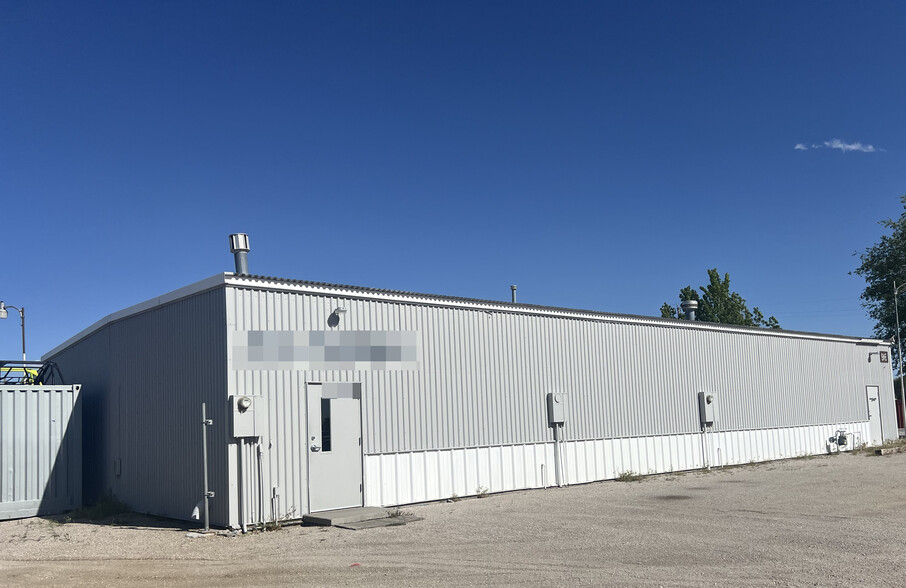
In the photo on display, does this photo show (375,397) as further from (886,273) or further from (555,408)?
(886,273)

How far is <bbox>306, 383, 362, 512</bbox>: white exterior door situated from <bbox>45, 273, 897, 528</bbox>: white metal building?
0.03m

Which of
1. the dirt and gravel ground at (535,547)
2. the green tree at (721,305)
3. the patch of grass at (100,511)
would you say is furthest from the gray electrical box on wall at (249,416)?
the green tree at (721,305)

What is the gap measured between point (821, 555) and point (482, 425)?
847 centimetres

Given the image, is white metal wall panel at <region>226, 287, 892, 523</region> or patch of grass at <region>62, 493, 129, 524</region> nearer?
white metal wall panel at <region>226, 287, 892, 523</region>

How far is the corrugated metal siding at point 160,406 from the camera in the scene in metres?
13.4

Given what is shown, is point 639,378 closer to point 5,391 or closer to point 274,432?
point 274,432

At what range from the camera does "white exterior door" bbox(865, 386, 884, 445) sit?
2828 cm

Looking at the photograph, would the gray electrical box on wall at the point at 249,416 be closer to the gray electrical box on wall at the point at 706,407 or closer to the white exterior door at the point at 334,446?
the white exterior door at the point at 334,446

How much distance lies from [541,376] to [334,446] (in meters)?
5.88

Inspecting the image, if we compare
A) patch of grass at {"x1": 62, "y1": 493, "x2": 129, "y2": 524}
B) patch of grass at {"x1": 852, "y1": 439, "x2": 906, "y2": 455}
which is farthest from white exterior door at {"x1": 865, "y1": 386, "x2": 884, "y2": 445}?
patch of grass at {"x1": 62, "y1": 493, "x2": 129, "y2": 524}

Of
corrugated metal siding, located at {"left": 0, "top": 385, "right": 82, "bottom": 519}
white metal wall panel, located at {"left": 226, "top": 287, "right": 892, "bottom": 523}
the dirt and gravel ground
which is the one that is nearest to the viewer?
the dirt and gravel ground

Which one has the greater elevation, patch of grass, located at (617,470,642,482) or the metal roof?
the metal roof

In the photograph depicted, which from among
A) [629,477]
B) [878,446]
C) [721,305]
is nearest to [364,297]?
[629,477]

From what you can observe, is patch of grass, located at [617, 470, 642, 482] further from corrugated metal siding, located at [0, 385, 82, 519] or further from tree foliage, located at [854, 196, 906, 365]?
tree foliage, located at [854, 196, 906, 365]
